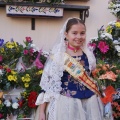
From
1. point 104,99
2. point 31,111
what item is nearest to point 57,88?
point 104,99

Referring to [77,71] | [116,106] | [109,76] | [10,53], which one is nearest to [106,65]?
[109,76]

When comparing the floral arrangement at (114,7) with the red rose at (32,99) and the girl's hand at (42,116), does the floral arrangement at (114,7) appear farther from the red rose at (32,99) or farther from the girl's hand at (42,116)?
the girl's hand at (42,116)

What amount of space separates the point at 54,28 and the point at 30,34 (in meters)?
0.24

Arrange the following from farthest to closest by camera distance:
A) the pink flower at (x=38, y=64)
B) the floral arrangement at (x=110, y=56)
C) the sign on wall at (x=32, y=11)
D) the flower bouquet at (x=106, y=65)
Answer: the sign on wall at (x=32, y=11) < the pink flower at (x=38, y=64) < the floral arrangement at (x=110, y=56) < the flower bouquet at (x=106, y=65)

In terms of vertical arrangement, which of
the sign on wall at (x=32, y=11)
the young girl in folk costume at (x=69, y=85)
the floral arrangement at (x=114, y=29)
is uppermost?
the sign on wall at (x=32, y=11)

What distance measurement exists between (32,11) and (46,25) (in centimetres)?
22

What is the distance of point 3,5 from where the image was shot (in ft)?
10.7

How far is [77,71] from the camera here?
2434mm

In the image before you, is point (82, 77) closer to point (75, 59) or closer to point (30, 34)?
point (75, 59)

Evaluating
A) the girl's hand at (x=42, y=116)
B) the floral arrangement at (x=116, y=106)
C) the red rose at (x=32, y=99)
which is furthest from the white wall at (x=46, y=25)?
the girl's hand at (x=42, y=116)

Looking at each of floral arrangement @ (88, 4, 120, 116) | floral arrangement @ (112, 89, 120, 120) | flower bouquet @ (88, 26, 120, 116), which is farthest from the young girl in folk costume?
floral arrangement @ (112, 89, 120, 120)

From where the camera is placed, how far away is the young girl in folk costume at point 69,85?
2.36 m

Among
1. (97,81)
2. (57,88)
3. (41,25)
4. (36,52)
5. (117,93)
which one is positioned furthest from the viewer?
(41,25)

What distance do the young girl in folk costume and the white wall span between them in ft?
2.92
